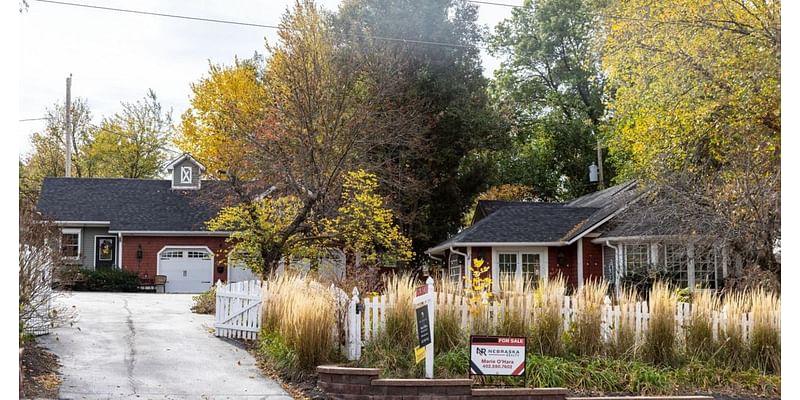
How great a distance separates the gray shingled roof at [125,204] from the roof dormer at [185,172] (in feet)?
0.93

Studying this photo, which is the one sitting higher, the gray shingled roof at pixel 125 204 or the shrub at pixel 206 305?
the gray shingled roof at pixel 125 204

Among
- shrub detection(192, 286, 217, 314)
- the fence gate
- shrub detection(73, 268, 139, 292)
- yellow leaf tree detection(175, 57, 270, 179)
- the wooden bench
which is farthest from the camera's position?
the wooden bench

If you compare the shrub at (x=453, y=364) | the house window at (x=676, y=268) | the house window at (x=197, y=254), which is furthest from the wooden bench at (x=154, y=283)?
the shrub at (x=453, y=364)

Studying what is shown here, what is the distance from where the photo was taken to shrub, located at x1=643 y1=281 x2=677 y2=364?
925 centimetres

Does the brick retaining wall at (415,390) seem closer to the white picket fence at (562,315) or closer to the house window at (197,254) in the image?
the white picket fence at (562,315)

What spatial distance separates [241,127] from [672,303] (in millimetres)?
12668

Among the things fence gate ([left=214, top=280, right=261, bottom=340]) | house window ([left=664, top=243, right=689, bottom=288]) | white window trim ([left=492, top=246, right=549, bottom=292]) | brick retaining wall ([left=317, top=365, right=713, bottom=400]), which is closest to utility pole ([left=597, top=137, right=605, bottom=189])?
white window trim ([left=492, top=246, right=549, bottom=292])

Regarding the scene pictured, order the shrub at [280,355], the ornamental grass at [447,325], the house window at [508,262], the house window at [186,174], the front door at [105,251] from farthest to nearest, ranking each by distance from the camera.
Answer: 1. the house window at [186,174]
2. the front door at [105,251]
3. the house window at [508,262]
4. the shrub at [280,355]
5. the ornamental grass at [447,325]

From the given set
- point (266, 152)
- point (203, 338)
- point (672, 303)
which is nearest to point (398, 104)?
point (266, 152)

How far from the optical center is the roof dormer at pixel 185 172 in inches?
1055

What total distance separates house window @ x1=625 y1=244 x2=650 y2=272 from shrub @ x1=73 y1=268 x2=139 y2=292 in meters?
13.7

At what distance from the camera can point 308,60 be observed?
659 inches

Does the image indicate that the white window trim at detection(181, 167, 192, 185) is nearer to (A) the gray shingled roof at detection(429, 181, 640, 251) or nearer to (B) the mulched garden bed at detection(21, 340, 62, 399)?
(A) the gray shingled roof at detection(429, 181, 640, 251)

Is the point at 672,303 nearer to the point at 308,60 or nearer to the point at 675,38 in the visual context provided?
the point at 675,38
